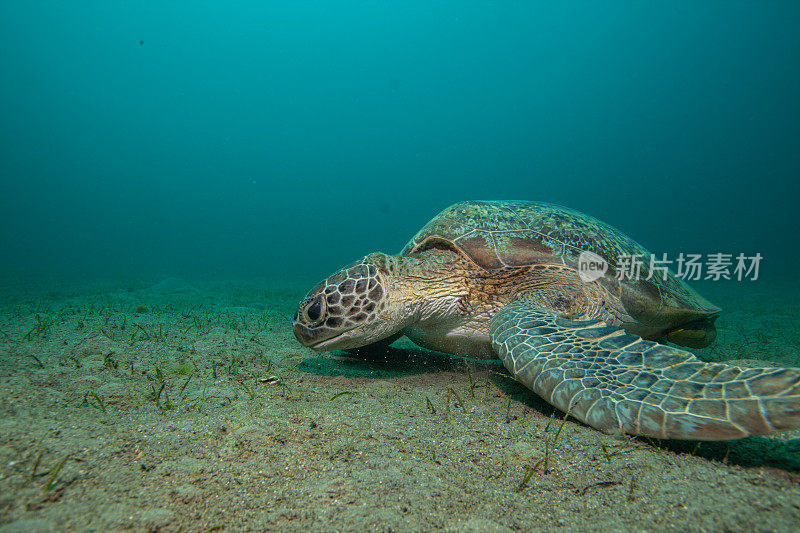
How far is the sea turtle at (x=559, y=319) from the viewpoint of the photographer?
4.92 ft

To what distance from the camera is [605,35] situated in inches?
3435

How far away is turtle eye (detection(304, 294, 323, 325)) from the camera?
2.74 metres

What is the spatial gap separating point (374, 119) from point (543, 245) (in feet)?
425

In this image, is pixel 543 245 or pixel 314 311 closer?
pixel 314 311

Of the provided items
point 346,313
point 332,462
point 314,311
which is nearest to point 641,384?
point 332,462

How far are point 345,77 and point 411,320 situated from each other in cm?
13283

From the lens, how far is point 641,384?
5.67ft

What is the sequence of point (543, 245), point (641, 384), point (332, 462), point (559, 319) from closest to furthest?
point (332, 462)
point (641, 384)
point (559, 319)
point (543, 245)

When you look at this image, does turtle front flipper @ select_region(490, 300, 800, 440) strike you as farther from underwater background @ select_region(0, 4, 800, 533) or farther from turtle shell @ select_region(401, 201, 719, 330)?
turtle shell @ select_region(401, 201, 719, 330)

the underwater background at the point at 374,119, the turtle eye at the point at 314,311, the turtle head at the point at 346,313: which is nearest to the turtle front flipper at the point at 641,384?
the turtle head at the point at 346,313

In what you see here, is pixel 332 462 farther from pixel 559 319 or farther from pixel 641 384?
pixel 559 319

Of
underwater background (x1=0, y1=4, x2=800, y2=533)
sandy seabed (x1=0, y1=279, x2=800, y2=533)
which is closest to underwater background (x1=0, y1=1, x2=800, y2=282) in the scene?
underwater background (x1=0, y1=4, x2=800, y2=533)

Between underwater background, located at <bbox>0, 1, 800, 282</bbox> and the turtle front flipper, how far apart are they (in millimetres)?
73658

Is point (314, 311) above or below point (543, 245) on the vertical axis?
below
